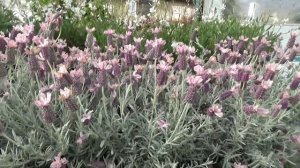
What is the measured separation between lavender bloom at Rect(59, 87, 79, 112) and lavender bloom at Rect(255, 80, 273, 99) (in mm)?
737

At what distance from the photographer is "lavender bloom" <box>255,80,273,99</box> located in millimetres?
1604

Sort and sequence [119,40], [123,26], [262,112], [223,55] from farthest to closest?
[123,26] → [119,40] → [223,55] → [262,112]

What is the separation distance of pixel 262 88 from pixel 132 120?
21.5 inches

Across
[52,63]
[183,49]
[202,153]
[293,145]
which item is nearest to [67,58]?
[52,63]

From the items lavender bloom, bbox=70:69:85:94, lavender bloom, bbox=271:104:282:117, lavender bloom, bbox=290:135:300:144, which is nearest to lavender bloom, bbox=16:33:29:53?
lavender bloom, bbox=70:69:85:94

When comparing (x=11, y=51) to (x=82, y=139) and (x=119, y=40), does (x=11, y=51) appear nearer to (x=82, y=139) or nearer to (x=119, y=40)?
(x=82, y=139)

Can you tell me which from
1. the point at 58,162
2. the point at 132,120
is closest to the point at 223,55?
the point at 132,120

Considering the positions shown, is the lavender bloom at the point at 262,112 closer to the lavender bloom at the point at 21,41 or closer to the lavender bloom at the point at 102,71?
the lavender bloom at the point at 102,71

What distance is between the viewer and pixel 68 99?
1397 mm

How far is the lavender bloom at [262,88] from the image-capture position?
1604 mm

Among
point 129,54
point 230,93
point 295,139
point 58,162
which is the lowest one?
point 295,139

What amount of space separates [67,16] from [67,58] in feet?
7.81

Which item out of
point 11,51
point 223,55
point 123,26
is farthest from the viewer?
point 123,26

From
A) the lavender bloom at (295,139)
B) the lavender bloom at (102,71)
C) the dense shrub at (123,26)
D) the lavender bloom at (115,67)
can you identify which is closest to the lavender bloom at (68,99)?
the lavender bloom at (102,71)
